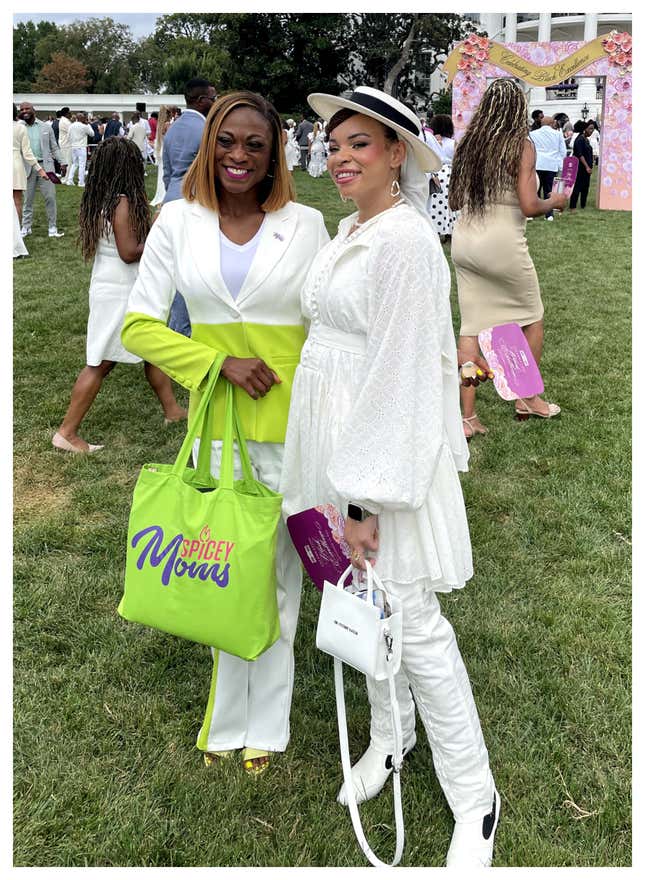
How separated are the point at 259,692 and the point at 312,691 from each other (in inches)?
15.4

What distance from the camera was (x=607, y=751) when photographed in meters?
2.79

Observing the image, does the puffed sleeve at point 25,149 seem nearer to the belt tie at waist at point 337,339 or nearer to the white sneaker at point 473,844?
the belt tie at waist at point 337,339

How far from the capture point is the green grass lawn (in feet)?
8.05

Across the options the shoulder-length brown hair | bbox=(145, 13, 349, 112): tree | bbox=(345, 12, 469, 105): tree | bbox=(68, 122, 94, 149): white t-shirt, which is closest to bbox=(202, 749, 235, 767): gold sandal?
the shoulder-length brown hair

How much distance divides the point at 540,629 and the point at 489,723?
66 cm

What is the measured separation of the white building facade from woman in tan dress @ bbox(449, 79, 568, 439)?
43.5 meters

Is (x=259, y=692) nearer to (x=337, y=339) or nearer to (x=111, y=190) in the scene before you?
(x=337, y=339)

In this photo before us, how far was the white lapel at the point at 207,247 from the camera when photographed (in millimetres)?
2391

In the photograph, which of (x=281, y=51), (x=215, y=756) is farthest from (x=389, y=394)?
(x=281, y=51)

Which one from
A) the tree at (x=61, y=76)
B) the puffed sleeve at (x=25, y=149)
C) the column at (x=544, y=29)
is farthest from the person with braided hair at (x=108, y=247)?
the tree at (x=61, y=76)

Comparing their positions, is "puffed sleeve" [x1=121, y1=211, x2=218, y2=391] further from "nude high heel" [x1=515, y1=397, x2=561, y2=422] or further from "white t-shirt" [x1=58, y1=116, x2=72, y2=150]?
"white t-shirt" [x1=58, y1=116, x2=72, y2=150]

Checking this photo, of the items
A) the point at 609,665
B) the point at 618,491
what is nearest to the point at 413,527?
the point at 609,665

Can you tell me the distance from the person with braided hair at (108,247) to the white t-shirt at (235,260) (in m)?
2.77

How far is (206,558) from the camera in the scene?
2.28 m
